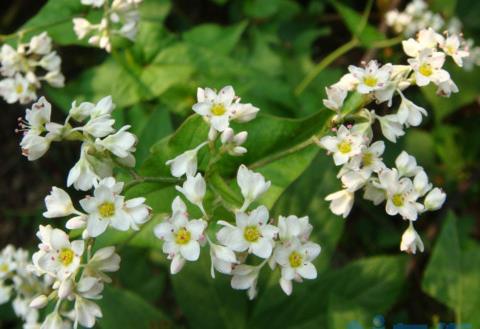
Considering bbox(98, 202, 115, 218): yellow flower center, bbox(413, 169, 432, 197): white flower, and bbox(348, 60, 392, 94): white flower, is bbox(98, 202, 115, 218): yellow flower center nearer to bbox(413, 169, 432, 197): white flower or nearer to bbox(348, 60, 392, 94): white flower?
bbox(348, 60, 392, 94): white flower

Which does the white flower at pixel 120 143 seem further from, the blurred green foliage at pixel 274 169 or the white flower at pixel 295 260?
the white flower at pixel 295 260

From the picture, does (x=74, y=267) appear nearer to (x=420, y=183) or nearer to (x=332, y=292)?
(x=420, y=183)

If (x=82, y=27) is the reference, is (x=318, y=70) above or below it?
below

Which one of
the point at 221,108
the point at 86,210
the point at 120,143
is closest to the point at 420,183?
the point at 221,108

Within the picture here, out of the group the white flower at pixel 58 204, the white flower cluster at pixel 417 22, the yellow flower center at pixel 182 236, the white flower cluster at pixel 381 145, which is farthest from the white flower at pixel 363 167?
the white flower cluster at pixel 417 22

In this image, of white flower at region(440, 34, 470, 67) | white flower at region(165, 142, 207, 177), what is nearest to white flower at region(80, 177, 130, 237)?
white flower at region(165, 142, 207, 177)
